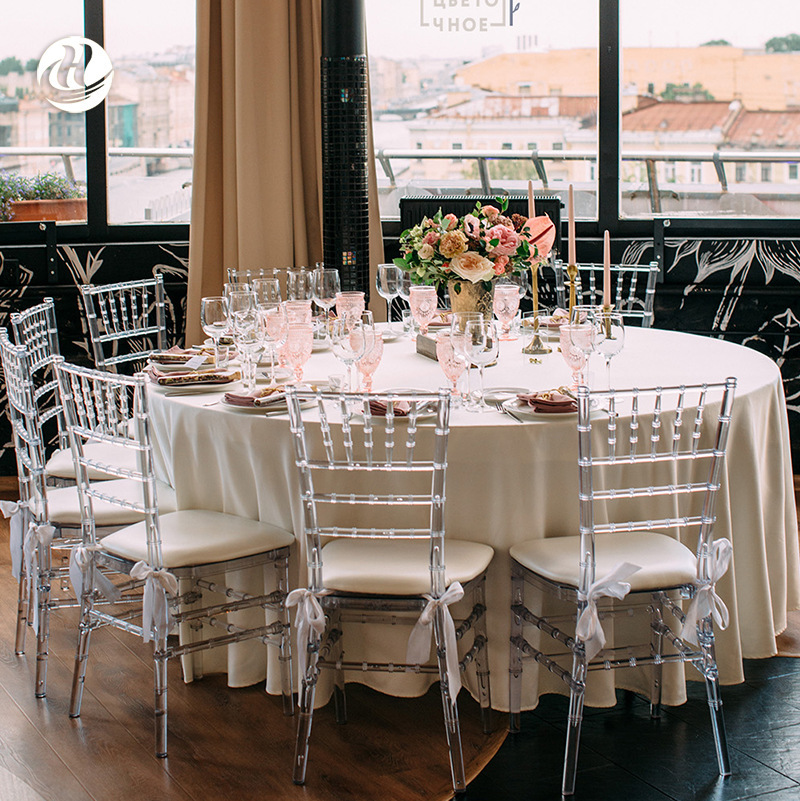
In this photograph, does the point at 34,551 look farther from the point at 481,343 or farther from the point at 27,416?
the point at 481,343

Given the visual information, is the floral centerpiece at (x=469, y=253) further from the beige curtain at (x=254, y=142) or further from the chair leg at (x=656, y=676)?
the beige curtain at (x=254, y=142)

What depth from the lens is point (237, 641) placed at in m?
2.74

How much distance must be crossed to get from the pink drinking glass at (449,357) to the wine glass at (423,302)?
66cm

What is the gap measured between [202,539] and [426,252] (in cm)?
112

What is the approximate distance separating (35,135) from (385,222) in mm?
1736

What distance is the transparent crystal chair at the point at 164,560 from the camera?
2.54 m

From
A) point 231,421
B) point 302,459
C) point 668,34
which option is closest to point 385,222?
point 668,34

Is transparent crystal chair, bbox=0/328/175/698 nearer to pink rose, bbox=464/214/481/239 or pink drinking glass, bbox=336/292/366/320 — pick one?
pink drinking glass, bbox=336/292/366/320

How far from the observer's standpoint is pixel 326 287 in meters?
3.59

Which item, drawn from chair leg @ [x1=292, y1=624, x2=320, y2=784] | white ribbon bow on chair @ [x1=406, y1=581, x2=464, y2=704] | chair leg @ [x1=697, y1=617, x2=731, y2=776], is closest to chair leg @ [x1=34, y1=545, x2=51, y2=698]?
chair leg @ [x1=292, y1=624, x2=320, y2=784]

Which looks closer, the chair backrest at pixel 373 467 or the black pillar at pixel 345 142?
the chair backrest at pixel 373 467

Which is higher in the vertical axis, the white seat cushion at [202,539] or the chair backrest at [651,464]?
the chair backrest at [651,464]

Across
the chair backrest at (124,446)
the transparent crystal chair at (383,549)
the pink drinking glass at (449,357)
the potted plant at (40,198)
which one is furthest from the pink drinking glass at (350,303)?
the potted plant at (40,198)

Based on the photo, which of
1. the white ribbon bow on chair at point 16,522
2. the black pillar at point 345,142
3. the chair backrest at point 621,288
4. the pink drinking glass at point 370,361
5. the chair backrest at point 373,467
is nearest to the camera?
the chair backrest at point 373,467
